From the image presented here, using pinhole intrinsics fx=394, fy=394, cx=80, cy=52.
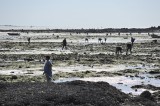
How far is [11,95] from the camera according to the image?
19.6 meters

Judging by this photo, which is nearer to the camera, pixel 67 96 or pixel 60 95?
pixel 67 96

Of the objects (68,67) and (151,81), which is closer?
(151,81)

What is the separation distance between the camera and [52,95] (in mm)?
19406

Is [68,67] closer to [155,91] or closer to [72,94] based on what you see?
[155,91]

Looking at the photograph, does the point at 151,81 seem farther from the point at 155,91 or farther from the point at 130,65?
the point at 130,65

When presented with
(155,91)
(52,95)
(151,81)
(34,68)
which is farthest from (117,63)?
(52,95)

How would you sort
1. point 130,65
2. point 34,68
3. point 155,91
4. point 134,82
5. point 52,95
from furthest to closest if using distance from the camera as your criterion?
1. point 130,65
2. point 34,68
3. point 134,82
4. point 155,91
5. point 52,95

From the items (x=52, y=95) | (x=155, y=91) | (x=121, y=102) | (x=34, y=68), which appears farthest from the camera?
(x=34, y=68)

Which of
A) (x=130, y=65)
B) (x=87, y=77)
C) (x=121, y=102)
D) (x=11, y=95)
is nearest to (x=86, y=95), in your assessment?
(x=121, y=102)

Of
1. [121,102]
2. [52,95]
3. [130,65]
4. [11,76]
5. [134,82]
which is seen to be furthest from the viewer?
[130,65]

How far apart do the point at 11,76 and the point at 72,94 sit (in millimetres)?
11737

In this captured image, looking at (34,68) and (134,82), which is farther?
(34,68)

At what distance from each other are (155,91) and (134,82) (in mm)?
3712

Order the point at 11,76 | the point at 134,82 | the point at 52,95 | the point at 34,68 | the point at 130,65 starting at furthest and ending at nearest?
the point at 130,65 → the point at 34,68 → the point at 11,76 → the point at 134,82 → the point at 52,95
